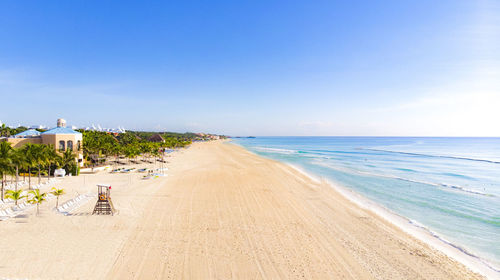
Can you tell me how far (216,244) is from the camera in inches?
420

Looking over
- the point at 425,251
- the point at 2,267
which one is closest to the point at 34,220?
the point at 2,267

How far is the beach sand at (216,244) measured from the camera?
8.72m

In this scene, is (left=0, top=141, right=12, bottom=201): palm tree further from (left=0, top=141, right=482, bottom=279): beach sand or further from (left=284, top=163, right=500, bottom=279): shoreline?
(left=284, top=163, right=500, bottom=279): shoreline

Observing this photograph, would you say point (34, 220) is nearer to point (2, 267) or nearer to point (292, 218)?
point (2, 267)

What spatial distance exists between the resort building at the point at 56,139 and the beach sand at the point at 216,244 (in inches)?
652

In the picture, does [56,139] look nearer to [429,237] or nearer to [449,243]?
[429,237]

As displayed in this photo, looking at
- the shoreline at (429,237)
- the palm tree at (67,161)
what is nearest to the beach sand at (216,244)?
the shoreline at (429,237)

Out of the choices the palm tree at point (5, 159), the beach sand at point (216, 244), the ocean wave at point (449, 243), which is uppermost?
the palm tree at point (5, 159)

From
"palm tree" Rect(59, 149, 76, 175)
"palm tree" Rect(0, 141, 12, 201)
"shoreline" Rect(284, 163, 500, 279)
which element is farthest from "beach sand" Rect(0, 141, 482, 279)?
"palm tree" Rect(59, 149, 76, 175)

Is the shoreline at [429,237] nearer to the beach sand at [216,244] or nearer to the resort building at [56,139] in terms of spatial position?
the beach sand at [216,244]

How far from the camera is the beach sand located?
872 cm

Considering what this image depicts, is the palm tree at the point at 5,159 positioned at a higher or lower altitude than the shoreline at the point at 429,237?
higher

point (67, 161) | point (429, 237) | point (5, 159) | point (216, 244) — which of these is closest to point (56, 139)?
point (67, 161)

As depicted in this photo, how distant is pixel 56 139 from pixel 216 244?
28139 millimetres
